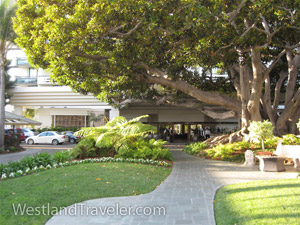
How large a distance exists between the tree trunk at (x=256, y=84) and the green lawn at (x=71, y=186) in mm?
7313

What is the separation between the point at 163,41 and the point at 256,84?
→ 5296mm

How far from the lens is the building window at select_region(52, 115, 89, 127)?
113 ft

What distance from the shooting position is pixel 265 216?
4410mm

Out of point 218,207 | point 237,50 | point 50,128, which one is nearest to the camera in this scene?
point 218,207

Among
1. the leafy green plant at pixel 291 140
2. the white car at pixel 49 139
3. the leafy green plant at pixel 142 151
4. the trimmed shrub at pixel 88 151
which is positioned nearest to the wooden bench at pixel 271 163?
the leafy green plant at pixel 291 140

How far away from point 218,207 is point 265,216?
3.35ft

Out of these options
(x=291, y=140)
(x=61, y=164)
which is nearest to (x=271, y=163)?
(x=291, y=140)

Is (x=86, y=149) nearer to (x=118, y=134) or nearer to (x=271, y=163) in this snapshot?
(x=118, y=134)

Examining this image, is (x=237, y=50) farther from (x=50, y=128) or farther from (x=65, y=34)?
(x=50, y=128)

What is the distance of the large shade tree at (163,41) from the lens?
1038 centimetres

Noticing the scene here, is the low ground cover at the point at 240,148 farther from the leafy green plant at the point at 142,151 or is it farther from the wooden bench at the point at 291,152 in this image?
the leafy green plant at the point at 142,151

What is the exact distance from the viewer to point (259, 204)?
504cm

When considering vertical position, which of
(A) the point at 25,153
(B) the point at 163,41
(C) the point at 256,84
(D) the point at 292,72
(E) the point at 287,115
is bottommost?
(A) the point at 25,153

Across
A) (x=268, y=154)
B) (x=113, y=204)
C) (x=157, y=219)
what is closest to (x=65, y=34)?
(x=113, y=204)
